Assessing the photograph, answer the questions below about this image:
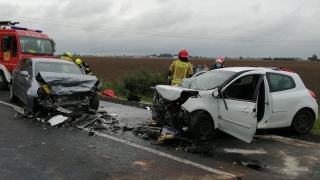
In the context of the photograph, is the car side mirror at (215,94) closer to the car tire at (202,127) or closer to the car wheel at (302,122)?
the car tire at (202,127)

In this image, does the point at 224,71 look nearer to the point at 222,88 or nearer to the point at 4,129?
the point at 222,88

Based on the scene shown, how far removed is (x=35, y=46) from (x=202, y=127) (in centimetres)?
1049

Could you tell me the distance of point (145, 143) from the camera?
6.43 meters

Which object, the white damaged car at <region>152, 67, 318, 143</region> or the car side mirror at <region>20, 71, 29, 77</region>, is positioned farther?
the car side mirror at <region>20, 71, 29, 77</region>

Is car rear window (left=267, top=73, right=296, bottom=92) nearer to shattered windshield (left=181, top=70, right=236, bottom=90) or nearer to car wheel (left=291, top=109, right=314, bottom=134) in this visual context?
car wheel (left=291, top=109, right=314, bottom=134)

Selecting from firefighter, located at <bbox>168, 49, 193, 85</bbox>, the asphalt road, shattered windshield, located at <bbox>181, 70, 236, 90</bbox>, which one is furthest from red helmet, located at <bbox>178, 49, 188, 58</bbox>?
the asphalt road

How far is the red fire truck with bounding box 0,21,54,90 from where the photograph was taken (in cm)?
1399

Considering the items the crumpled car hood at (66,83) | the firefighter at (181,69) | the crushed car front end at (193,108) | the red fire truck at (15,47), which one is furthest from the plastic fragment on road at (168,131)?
the red fire truck at (15,47)

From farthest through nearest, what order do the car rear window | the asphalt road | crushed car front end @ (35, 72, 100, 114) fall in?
crushed car front end @ (35, 72, 100, 114) < the car rear window < the asphalt road

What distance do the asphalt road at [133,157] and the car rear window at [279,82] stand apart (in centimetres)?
111

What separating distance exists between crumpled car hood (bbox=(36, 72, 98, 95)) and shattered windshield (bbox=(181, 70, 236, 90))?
2.71 metres

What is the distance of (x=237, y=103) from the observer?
648 cm

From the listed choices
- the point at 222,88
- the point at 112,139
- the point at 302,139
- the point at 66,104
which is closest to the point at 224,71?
the point at 222,88

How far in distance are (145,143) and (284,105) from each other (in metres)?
3.18
